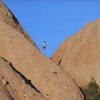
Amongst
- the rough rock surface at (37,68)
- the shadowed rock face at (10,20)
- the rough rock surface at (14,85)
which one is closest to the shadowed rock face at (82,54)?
the shadowed rock face at (10,20)

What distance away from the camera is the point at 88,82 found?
149 ft

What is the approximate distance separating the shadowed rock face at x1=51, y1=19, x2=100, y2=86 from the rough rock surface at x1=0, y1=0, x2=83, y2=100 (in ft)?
72.9

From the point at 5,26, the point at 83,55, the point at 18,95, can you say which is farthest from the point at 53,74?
the point at 83,55

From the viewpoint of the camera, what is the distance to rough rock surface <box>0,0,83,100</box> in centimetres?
2170

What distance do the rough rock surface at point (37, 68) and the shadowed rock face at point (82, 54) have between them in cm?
2221

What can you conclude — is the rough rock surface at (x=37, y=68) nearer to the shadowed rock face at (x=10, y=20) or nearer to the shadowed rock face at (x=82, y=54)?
the shadowed rock face at (x=10, y=20)

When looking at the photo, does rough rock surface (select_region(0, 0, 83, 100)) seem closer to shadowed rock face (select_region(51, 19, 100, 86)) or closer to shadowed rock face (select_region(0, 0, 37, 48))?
shadowed rock face (select_region(0, 0, 37, 48))

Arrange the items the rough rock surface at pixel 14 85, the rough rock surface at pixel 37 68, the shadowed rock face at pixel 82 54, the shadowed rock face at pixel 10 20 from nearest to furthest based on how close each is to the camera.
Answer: the rough rock surface at pixel 14 85
the rough rock surface at pixel 37 68
the shadowed rock face at pixel 10 20
the shadowed rock face at pixel 82 54

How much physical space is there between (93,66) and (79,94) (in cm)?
2514

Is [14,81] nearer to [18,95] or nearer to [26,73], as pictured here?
[18,95]

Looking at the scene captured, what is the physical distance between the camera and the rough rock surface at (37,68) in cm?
2170


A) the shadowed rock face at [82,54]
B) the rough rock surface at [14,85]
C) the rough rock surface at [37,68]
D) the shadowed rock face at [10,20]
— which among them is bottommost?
the rough rock surface at [14,85]

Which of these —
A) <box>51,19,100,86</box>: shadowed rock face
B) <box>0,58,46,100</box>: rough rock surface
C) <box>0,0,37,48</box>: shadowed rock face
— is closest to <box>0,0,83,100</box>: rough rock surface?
<box>0,0,37,48</box>: shadowed rock face

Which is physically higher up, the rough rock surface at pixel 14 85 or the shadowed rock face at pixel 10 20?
the shadowed rock face at pixel 10 20
